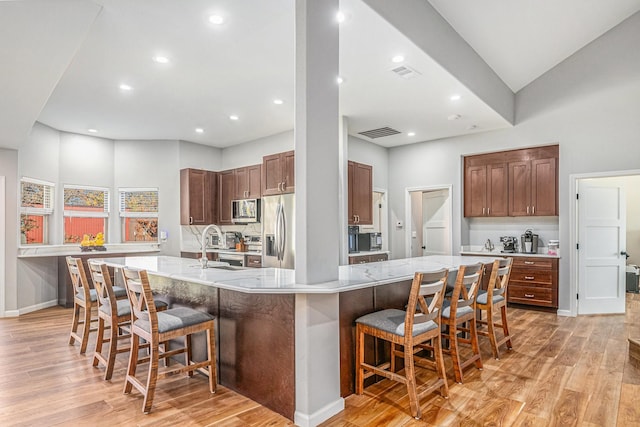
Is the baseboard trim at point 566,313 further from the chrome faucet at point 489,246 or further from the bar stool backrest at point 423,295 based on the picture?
the bar stool backrest at point 423,295

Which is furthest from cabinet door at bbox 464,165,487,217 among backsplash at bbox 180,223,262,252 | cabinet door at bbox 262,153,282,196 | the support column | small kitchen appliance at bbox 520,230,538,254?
the support column

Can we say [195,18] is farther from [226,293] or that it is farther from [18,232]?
[18,232]

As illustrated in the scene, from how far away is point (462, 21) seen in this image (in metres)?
4.16

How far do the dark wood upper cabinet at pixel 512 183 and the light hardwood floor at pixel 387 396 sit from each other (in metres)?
2.46

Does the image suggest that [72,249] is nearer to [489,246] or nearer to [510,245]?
[489,246]

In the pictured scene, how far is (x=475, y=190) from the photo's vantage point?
645 cm

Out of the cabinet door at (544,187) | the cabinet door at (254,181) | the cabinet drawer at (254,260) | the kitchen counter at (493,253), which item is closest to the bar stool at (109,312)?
the cabinet drawer at (254,260)

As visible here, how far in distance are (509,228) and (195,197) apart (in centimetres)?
558

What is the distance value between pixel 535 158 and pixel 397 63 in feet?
10.9

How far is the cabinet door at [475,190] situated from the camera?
636 centimetres

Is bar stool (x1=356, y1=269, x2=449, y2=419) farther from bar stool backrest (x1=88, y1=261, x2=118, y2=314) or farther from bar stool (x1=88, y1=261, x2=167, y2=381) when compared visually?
bar stool backrest (x1=88, y1=261, x2=118, y2=314)

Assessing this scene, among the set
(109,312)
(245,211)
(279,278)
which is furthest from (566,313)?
(109,312)

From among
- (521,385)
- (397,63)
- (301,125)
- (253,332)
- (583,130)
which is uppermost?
(397,63)

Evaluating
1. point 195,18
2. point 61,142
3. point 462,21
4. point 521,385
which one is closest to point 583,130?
point 462,21
